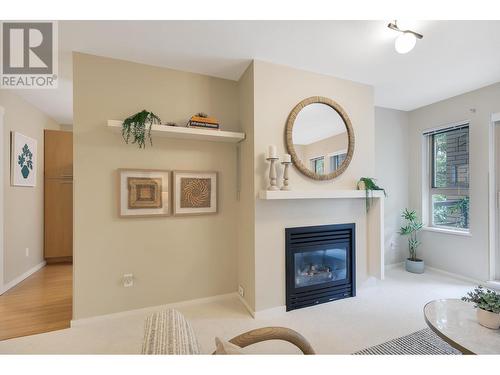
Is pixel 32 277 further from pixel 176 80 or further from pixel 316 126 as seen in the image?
pixel 316 126

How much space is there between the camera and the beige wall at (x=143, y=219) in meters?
2.20

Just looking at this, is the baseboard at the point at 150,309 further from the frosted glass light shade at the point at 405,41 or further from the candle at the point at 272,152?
the frosted glass light shade at the point at 405,41

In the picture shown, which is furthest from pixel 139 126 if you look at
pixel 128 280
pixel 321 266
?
pixel 321 266

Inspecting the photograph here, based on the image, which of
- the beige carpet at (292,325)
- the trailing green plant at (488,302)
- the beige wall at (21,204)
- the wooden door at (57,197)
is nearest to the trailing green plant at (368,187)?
the beige carpet at (292,325)

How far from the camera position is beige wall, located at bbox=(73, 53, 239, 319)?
86.7 inches

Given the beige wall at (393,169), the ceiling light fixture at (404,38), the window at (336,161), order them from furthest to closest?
the beige wall at (393,169) < the window at (336,161) < the ceiling light fixture at (404,38)

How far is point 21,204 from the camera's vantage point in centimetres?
331

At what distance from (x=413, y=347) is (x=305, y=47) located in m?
2.68

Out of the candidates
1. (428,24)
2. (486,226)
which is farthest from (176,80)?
(486,226)

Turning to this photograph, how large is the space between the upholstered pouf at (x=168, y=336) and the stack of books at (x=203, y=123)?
1.81m

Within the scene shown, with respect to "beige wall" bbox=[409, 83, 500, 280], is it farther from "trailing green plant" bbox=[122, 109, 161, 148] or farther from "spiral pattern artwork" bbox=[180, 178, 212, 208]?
"trailing green plant" bbox=[122, 109, 161, 148]

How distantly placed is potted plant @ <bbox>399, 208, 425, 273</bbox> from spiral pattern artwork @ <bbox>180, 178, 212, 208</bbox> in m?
3.16

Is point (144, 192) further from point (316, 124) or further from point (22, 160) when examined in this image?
point (22, 160)

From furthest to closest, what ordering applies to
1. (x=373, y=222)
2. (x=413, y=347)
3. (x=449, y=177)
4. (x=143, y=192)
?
1. (x=449, y=177)
2. (x=373, y=222)
3. (x=143, y=192)
4. (x=413, y=347)
